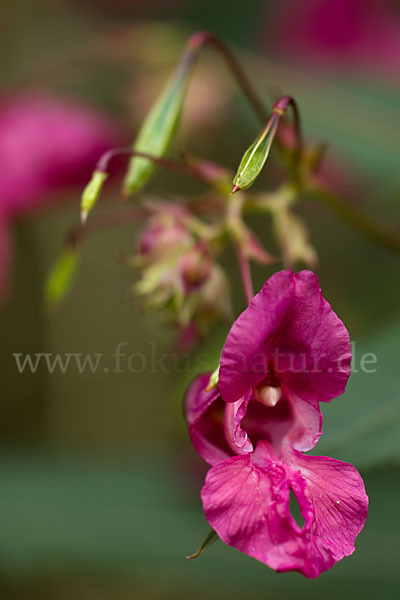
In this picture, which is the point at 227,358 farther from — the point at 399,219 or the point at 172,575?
the point at 172,575

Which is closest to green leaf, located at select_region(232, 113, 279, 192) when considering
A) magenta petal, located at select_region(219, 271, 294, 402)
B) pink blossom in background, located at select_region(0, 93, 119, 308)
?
magenta petal, located at select_region(219, 271, 294, 402)

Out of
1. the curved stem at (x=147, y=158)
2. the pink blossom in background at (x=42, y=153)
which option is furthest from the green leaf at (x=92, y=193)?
the pink blossom in background at (x=42, y=153)

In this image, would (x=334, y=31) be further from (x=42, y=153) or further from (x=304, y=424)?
(x=304, y=424)

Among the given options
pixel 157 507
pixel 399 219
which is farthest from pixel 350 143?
pixel 157 507

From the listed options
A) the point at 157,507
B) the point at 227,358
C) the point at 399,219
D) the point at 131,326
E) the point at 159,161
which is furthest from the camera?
the point at 131,326

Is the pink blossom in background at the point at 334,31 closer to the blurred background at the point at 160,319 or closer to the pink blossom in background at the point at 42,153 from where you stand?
the blurred background at the point at 160,319

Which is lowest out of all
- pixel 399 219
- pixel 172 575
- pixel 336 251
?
pixel 172 575
